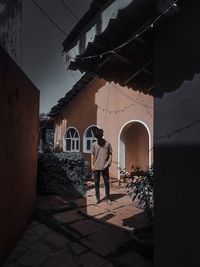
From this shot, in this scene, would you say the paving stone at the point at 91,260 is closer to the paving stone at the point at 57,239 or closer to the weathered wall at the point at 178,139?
the paving stone at the point at 57,239

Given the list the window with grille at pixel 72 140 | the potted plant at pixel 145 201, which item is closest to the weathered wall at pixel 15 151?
the potted plant at pixel 145 201

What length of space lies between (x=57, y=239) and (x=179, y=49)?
355 centimetres

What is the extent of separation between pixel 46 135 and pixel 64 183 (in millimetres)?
10609

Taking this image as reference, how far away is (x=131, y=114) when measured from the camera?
11250 millimetres

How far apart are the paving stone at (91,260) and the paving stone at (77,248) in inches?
5.8

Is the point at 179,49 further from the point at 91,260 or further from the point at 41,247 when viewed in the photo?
the point at 41,247

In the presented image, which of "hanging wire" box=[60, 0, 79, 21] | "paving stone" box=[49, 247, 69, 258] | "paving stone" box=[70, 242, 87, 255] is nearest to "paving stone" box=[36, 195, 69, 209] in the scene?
"paving stone" box=[70, 242, 87, 255]

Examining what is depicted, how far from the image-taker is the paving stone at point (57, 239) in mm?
4195

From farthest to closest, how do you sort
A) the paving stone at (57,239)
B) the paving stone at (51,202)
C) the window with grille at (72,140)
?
the window with grille at (72,140) < the paving stone at (51,202) < the paving stone at (57,239)

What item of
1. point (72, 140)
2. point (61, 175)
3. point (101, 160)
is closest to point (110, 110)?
point (72, 140)

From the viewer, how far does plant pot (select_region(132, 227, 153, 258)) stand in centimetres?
360

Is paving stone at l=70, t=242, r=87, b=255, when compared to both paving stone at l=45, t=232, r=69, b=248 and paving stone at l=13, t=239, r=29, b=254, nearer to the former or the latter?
paving stone at l=45, t=232, r=69, b=248

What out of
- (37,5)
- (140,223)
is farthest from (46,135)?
(140,223)

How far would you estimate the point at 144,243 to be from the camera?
11.8 ft
